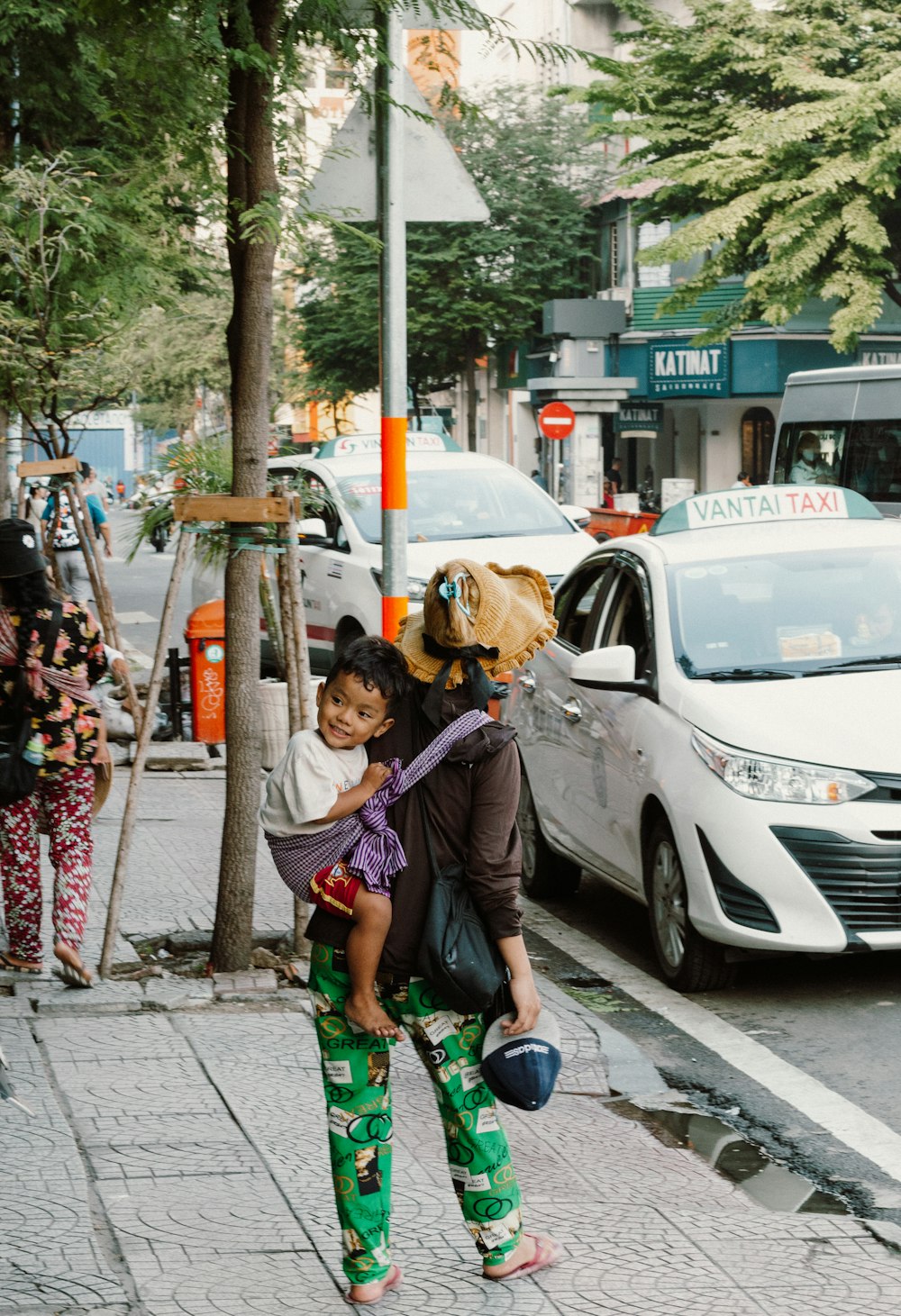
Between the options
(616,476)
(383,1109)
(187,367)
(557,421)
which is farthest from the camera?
(187,367)

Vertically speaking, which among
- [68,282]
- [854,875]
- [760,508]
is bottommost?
[854,875]

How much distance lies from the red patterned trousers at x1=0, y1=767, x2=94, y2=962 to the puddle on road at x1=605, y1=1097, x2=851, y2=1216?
215cm

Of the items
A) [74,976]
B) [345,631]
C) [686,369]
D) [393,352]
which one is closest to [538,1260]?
[74,976]

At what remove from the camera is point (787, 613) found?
23.2 feet

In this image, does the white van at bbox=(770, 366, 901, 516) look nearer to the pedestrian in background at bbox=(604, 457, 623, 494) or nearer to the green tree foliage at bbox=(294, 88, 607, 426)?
the pedestrian in background at bbox=(604, 457, 623, 494)

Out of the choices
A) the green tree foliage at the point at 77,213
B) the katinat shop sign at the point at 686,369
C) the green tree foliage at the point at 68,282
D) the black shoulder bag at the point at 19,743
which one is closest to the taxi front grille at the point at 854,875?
the black shoulder bag at the point at 19,743

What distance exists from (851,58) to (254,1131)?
1071 inches

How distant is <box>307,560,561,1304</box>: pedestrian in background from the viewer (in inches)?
135

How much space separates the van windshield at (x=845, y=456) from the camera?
1886 cm

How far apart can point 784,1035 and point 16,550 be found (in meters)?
3.08

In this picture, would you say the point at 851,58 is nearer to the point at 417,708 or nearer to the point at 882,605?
the point at 882,605

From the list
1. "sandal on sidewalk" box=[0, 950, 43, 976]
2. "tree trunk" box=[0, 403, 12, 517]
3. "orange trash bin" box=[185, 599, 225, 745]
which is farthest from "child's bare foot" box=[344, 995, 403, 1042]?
"tree trunk" box=[0, 403, 12, 517]

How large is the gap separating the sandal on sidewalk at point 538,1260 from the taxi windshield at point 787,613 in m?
3.24

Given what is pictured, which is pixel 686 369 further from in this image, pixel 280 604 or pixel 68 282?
pixel 280 604
